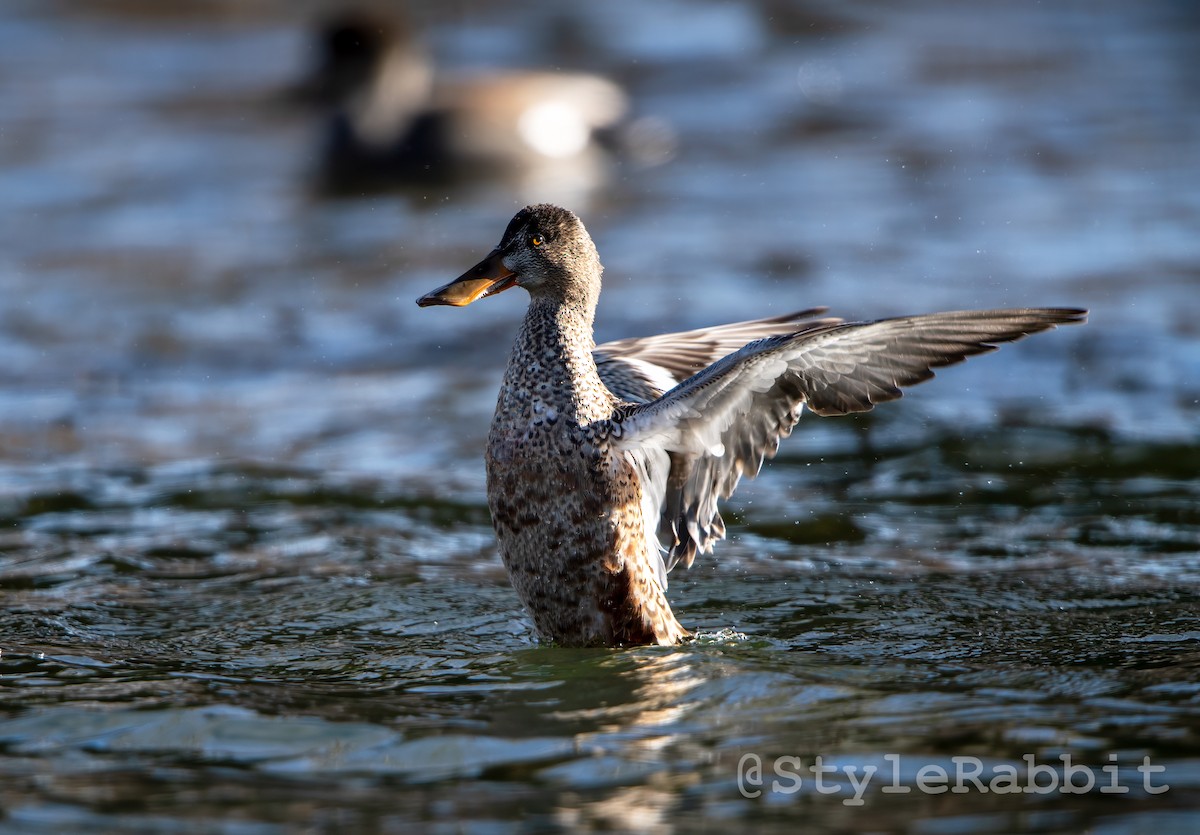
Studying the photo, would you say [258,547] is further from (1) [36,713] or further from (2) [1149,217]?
(2) [1149,217]

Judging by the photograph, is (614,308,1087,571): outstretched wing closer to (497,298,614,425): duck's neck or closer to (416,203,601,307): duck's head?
(497,298,614,425): duck's neck

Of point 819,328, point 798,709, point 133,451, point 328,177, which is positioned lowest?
point 798,709

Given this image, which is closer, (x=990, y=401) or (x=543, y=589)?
(x=543, y=589)

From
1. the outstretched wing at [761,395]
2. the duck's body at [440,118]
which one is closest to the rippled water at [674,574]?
the duck's body at [440,118]

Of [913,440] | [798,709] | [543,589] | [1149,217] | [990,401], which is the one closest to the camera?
[798,709]

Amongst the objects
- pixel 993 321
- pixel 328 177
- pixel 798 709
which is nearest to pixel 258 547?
pixel 798 709

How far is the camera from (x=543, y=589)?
572cm

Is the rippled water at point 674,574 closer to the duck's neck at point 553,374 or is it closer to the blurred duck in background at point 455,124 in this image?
the blurred duck in background at point 455,124

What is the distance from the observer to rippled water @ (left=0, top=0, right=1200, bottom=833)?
468cm

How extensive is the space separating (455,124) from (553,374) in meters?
9.66

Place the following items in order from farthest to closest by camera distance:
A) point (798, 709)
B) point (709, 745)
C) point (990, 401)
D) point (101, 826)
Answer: point (990, 401)
point (798, 709)
point (709, 745)
point (101, 826)

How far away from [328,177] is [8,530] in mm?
8268

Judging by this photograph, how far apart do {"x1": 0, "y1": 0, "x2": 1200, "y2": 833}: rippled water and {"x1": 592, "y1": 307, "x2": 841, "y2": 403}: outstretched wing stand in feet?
2.95

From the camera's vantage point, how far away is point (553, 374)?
18.5 ft
